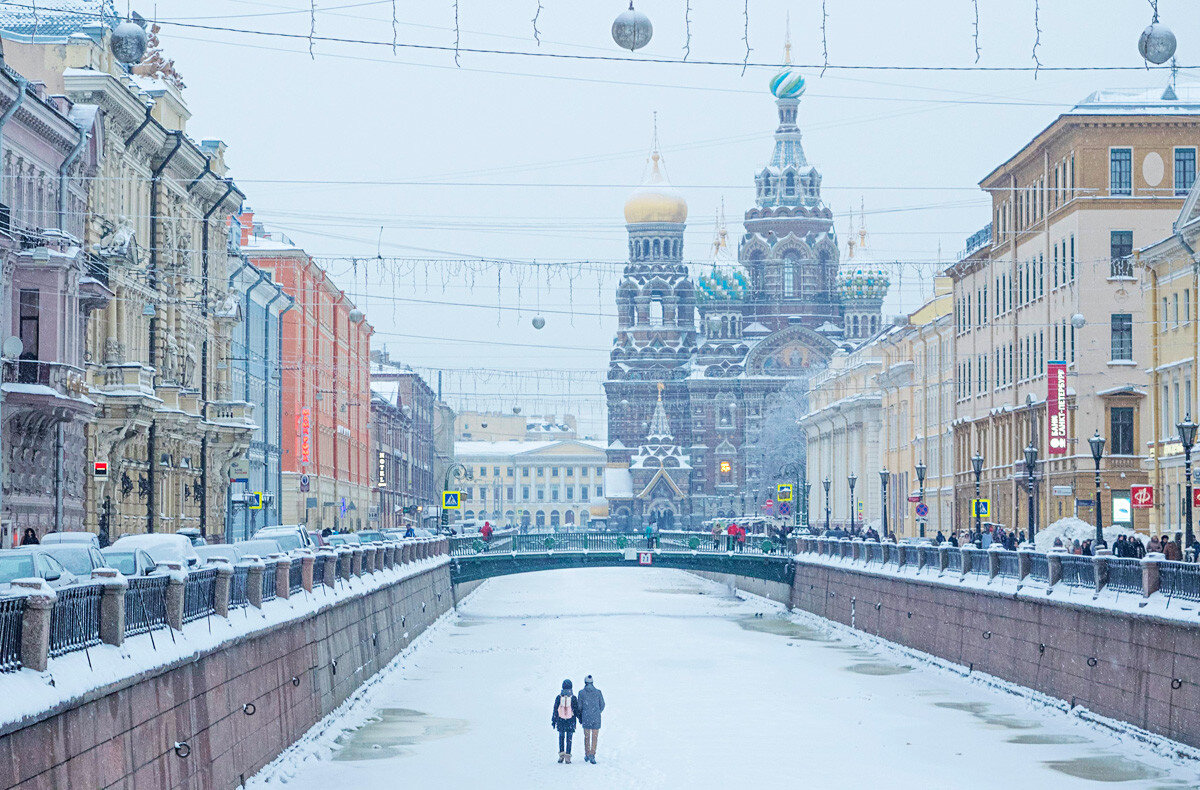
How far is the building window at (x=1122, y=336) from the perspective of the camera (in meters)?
66.6

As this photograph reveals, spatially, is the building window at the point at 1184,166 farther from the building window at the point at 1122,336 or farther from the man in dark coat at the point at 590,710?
the man in dark coat at the point at 590,710

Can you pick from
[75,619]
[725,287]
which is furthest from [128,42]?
[725,287]

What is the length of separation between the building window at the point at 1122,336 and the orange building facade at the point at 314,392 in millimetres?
29264

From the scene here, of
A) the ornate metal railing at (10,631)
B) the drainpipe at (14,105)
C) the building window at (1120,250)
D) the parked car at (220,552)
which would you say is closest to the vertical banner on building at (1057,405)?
the building window at (1120,250)

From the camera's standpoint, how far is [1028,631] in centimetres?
3956

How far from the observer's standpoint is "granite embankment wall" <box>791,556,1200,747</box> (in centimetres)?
2997

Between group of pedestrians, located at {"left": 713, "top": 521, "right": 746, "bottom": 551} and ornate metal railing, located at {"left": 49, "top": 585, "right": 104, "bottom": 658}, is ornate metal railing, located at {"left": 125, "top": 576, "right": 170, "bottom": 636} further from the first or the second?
group of pedestrians, located at {"left": 713, "top": 521, "right": 746, "bottom": 551}

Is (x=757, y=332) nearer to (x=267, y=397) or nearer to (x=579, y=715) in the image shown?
(x=267, y=397)

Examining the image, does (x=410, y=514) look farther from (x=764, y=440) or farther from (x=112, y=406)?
(x=112, y=406)

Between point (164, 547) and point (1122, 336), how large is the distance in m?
43.4

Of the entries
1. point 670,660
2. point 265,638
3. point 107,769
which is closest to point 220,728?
point 265,638

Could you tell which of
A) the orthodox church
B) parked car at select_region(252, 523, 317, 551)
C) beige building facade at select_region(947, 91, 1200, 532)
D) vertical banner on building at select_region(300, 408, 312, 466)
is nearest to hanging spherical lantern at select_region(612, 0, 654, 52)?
parked car at select_region(252, 523, 317, 551)

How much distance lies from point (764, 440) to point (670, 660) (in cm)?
11748

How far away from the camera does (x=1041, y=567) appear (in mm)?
39719
